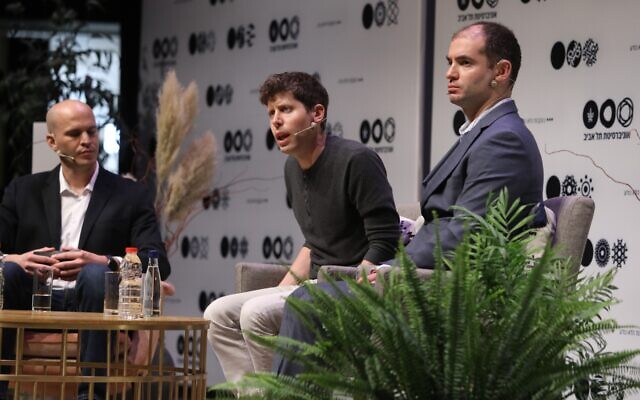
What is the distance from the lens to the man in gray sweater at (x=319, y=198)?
12.1ft

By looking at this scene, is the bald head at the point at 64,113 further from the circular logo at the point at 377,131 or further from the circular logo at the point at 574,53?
the circular logo at the point at 574,53

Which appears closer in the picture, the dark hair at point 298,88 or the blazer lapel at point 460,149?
the blazer lapel at point 460,149

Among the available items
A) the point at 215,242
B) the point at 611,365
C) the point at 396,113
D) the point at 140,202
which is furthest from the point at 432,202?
the point at 215,242

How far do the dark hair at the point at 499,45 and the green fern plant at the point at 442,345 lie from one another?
1860mm

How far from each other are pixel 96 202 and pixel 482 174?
1.88m

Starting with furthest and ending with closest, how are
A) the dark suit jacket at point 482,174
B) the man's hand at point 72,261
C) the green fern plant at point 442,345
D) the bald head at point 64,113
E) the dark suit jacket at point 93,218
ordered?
the bald head at point 64,113 → the dark suit jacket at point 93,218 → the man's hand at point 72,261 → the dark suit jacket at point 482,174 → the green fern plant at point 442,345

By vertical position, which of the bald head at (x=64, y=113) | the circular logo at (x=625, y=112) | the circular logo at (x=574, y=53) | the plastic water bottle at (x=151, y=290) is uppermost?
the circular logo at (x=574, y=53)

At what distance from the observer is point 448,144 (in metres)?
5.43

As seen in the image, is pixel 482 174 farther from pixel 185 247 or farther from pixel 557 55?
pixel 185 247

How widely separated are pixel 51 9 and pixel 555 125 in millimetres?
4143

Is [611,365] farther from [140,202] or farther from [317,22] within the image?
[317,22]

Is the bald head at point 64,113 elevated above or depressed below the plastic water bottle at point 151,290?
above

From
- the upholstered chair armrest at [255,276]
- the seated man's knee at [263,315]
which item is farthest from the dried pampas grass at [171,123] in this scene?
the seated man's knee at [263,315]

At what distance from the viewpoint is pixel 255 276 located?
155 inches
